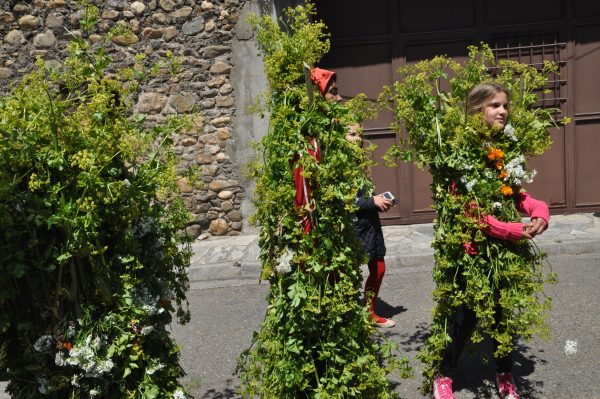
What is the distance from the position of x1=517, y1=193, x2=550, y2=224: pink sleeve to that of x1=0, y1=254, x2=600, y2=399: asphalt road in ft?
3.75

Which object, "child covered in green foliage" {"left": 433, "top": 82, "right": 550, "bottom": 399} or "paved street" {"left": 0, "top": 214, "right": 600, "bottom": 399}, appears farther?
"paved street" {"left": 0, "top": 214, "right": 600, "bottom": 399}

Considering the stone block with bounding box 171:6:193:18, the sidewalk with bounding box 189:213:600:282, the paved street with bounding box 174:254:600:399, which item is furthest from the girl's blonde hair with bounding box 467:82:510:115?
the stone block with bounding box 171:6:193:18

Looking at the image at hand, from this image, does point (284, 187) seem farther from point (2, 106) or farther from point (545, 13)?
point (545, 13)

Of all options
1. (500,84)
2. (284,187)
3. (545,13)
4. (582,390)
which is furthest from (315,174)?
(545,13)

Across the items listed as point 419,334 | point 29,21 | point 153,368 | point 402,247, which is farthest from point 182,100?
point 153,368

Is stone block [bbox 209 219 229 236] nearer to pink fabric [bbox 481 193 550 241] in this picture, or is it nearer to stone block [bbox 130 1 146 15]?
stone block [bbox 130 1 146 15]

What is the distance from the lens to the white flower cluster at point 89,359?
2.77 metres

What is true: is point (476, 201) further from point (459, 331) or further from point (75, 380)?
point (75, 380)

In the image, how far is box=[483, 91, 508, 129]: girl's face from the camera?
12.4 feet

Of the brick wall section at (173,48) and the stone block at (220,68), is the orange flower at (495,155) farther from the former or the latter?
the stone block at (220,68)

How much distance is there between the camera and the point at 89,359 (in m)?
2.78

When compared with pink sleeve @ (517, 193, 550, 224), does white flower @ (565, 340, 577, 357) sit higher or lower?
lower

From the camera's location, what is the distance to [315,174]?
3.05 metres

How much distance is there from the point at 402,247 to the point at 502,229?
159 inches
